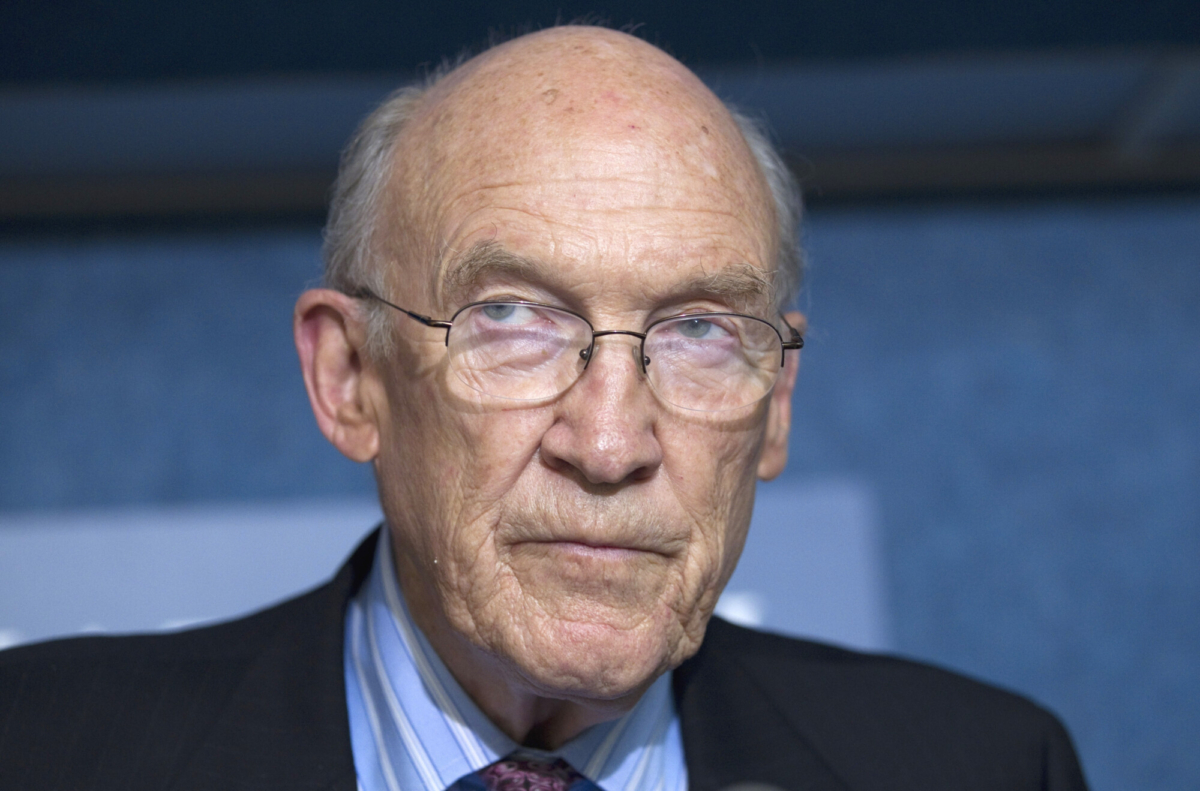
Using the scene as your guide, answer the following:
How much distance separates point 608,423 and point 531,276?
0.60 feet

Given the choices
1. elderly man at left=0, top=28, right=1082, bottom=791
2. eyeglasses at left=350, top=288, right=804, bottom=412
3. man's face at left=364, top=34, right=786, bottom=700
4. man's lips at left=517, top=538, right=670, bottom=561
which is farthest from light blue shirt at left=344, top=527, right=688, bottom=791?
eyeglasses at left=350, top=288, right=804, bottom=412

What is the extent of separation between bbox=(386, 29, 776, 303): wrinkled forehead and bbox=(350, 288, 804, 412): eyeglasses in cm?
9

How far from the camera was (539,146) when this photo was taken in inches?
45.7

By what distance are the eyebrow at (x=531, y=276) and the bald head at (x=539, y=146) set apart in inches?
1.1

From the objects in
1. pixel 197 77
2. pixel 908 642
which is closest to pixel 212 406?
pixel 197 77

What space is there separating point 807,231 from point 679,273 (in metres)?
1.30

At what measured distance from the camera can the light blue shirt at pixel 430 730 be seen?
47.7 inches

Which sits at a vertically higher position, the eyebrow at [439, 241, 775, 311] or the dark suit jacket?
the eyebrow at [439, 241, 775, 311]

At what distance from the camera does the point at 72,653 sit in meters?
1.36

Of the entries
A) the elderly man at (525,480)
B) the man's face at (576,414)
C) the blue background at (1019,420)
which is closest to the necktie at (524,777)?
the elderly man at (525,480)

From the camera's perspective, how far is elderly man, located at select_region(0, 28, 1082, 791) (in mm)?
1109

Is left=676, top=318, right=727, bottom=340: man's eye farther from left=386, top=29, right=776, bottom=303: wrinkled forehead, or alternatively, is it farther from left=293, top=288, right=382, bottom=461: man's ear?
left=293, top=288, right=382, bottom=461: man's ear

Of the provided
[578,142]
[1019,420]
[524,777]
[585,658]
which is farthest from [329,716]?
[1019,420]

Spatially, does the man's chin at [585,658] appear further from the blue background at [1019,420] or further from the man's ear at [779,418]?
the blue background at [1019,420]
